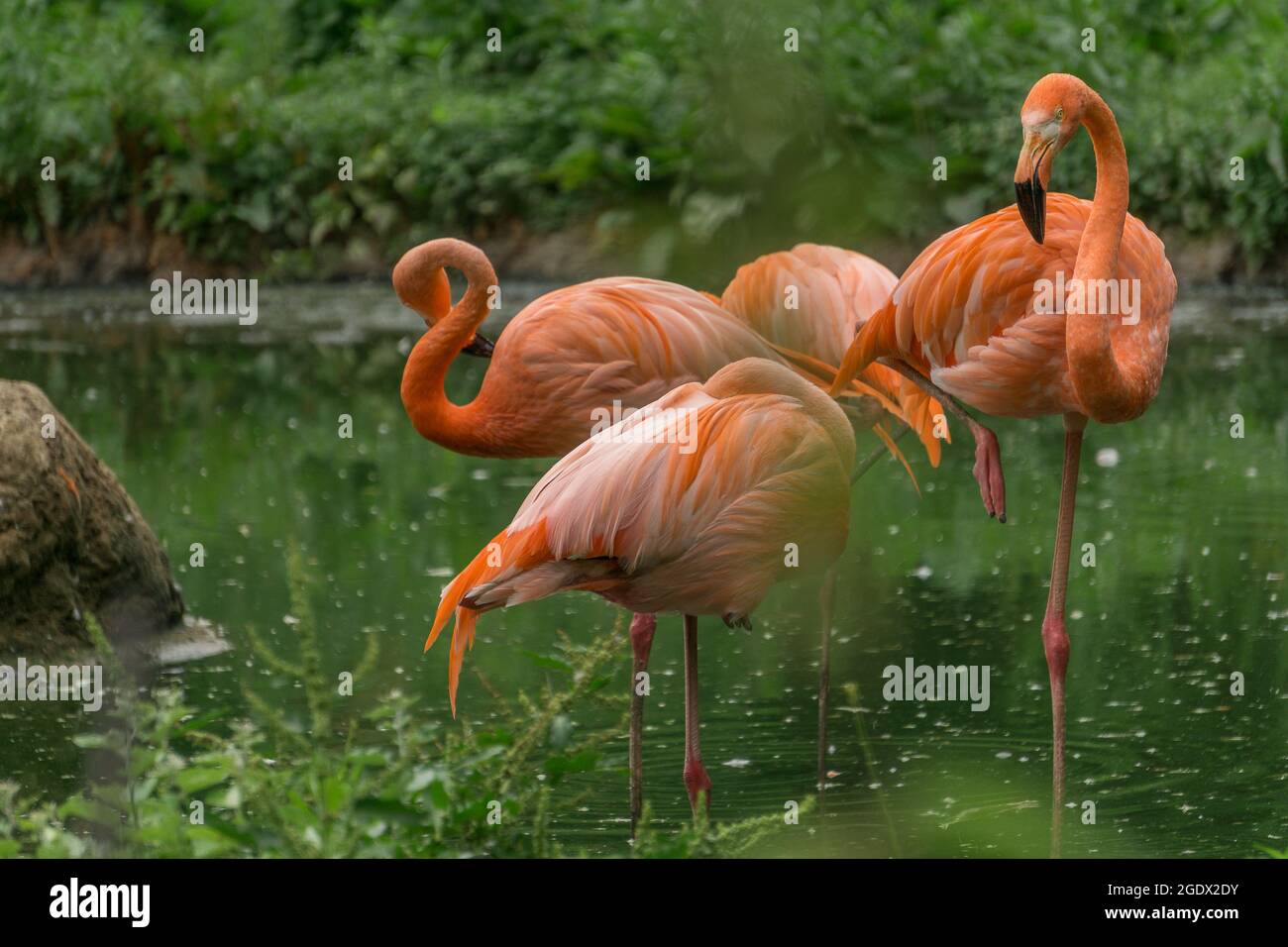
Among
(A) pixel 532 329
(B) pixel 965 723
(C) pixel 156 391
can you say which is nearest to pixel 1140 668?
(B) pixel 965 723

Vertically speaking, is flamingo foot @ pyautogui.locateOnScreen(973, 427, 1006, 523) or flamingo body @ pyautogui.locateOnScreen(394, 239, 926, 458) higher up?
flamingo body @ pyautogui.locateOnScreen(394, 239, 926, 458)

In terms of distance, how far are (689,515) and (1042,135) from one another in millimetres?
1080

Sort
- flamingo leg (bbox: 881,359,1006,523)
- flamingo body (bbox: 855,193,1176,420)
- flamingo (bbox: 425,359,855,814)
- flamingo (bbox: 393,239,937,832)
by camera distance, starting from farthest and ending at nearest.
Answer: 1. flamingo (bbox: 393,239,937,832)
2. flamingo leg (bbox: 881,359,1006,523)
3. flamingo body (bbox: 855,193,1176,420)
4. flamingo (bbox: 425,359,855,814)

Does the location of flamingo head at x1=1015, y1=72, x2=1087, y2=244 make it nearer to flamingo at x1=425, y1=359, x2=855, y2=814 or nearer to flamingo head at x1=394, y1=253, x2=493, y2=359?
flamingo at x1=425, y1=359, x2=855, y2=814

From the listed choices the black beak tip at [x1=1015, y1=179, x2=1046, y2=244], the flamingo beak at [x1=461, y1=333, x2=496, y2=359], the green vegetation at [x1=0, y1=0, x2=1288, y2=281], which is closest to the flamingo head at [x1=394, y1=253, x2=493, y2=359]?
the flamingo beak at [x1=461, y1=333, x2=496, y2=359]

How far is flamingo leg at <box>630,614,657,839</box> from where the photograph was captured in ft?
13.6

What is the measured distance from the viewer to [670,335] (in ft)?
16.3

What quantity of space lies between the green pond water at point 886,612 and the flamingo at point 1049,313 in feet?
1.22

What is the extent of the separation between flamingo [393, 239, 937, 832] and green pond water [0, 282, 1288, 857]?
2.38ft

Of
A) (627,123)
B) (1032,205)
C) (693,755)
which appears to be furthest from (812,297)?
(627,123)

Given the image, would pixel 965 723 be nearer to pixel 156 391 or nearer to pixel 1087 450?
pixel 1087 450

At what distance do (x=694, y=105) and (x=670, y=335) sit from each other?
26.3 feet

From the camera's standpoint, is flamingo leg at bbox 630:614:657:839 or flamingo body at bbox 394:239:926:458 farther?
flamingo body at bbox 394:239:926:458

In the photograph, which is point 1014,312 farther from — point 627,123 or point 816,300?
point 627,123
